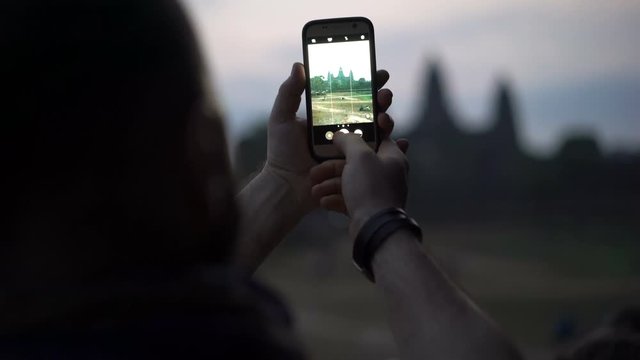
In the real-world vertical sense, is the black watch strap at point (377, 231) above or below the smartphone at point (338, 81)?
below

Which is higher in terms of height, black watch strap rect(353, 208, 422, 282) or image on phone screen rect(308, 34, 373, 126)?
image on phone screen rect(308, 34, 373, 126)

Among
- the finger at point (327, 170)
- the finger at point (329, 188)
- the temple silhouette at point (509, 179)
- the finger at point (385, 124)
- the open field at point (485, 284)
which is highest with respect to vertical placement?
the finger at point (385, 124)

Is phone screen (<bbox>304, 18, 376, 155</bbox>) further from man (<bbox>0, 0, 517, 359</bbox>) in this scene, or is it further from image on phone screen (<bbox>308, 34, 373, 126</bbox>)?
man (<bbox>0, 0, 517, 359</bbox>)

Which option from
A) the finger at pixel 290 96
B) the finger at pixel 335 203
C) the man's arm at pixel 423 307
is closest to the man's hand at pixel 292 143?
the finger at pixel 290 96

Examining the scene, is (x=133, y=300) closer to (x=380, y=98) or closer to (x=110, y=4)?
(x=110, y=4)

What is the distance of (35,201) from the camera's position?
63 cm

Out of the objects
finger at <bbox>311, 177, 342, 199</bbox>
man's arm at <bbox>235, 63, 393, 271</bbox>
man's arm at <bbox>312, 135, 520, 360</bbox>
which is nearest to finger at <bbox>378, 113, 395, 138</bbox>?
man's arm at <bbox>235, 63, 393, 271</bbox>

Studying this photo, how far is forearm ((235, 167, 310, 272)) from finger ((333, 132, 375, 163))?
12 centimetres

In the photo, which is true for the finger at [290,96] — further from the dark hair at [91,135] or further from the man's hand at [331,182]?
the dark hair at [91,135]

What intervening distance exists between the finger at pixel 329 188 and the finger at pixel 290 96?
16cm

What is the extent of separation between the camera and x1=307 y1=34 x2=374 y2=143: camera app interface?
111 centimetres

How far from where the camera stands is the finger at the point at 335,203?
996 millimetres

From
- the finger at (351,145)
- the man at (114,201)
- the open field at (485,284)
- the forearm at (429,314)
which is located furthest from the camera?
the open field at (485,284)

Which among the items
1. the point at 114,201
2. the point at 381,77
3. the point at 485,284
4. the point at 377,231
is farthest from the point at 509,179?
the point at 114,201
